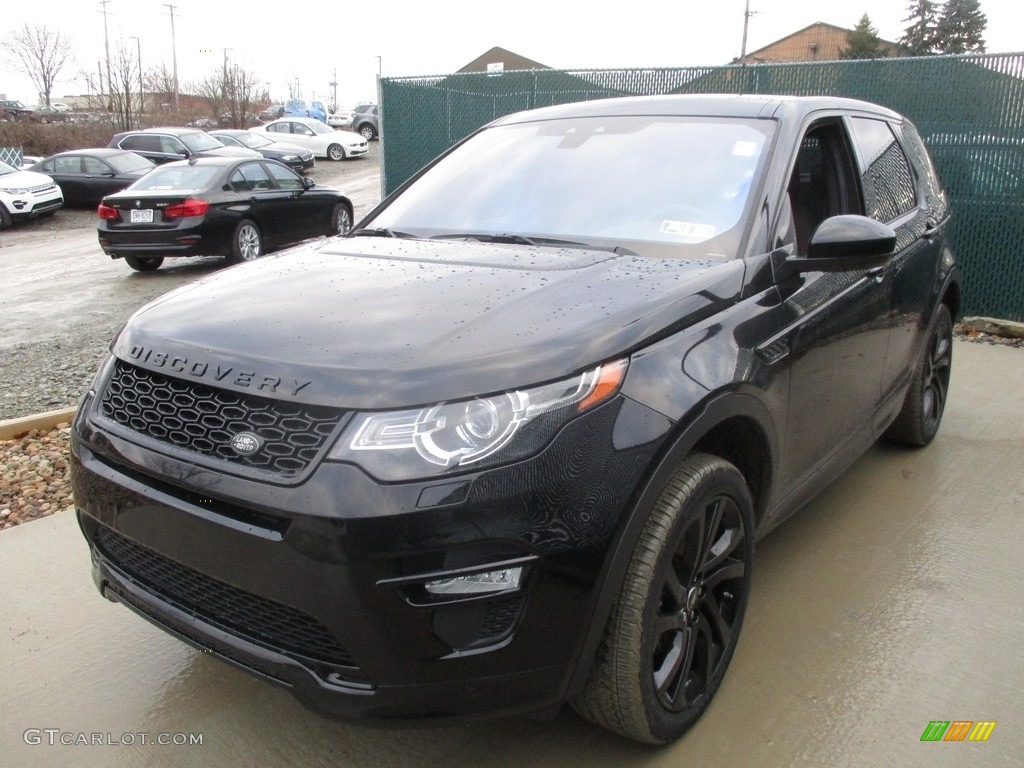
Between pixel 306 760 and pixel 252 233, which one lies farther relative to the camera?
pixel 252 233

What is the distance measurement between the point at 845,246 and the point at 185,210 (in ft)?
33.4

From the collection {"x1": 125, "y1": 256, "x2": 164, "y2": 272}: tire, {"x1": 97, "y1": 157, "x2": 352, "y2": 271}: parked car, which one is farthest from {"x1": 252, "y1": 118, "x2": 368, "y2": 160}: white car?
{"x1": 125, "y1": 256, "x2": 164, "y2": 272}: tire

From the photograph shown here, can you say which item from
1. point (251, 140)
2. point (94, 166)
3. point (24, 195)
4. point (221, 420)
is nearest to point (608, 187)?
point (221, 420)

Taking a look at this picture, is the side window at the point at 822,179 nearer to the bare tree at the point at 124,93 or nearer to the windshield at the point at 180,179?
the windshield at the point at 180,179

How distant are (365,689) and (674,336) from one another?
117cm

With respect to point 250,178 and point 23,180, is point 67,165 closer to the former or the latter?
point 23,180

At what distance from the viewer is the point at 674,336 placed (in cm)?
232

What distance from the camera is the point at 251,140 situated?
1087 inches

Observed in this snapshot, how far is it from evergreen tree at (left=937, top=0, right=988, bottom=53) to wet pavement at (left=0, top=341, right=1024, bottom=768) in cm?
5696

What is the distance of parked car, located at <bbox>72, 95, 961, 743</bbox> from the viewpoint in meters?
1.90

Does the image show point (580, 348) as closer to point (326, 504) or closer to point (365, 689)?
point (326, 504)

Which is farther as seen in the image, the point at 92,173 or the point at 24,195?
the point at 92,173

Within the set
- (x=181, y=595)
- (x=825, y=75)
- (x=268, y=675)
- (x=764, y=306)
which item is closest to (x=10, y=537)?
(x=181, y=595)

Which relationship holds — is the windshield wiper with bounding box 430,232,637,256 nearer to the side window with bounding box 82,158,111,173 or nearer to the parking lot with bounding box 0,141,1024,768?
the parking lot with bounding box 0,141,1024,768
